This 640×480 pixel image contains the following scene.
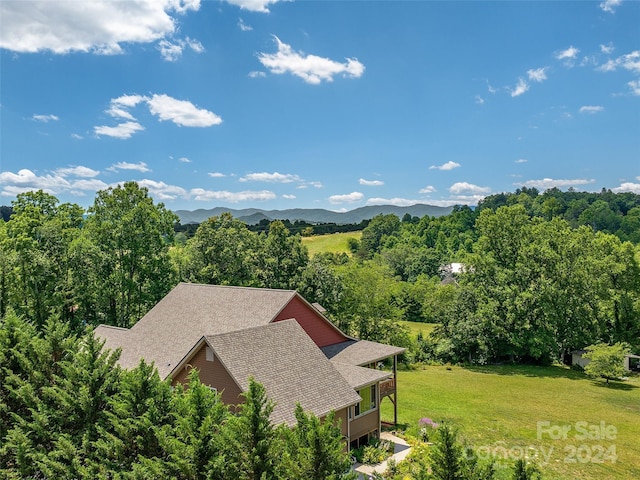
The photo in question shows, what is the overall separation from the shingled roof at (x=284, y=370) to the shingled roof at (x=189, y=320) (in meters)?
3.56

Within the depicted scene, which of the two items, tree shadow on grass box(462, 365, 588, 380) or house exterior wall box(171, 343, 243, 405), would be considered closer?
house exterior wall box(171, 343, 243, 405)

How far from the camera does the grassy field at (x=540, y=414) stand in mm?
17750

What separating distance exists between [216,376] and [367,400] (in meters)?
6.67

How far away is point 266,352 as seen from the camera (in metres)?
16.5

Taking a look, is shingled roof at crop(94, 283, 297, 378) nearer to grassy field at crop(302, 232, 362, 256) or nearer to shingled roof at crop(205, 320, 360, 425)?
shingled roof at crop(205, 320, 360, 425)

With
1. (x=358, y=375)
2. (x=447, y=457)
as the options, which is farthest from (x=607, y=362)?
(x=447, y=457)

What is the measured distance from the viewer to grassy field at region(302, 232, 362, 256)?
373 ft

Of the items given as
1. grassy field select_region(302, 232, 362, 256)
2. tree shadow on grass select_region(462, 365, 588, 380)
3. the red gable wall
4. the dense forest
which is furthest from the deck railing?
grassy field select_region(302, 232, 362, 256)

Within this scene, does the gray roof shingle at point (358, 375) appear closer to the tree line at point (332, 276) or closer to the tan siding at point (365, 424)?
the tan siding at point (365, 424)

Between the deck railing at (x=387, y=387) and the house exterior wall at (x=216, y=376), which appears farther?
the deck railing at (x=387, y=387)

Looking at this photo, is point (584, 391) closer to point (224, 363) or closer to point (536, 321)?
point (536, 321)

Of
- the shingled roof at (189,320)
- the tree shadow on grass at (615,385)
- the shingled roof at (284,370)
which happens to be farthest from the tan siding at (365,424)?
the tree shadow on grass at (615,385)

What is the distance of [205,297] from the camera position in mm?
24422

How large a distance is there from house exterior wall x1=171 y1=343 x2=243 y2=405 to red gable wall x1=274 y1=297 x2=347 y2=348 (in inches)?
192
